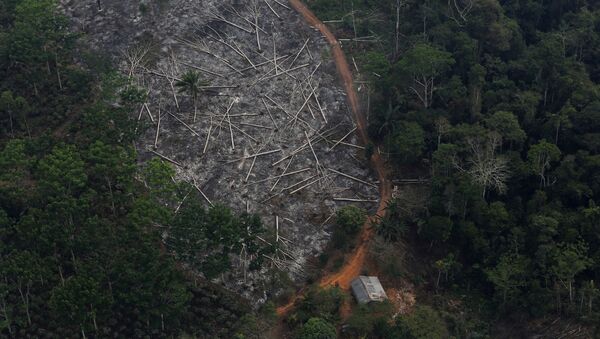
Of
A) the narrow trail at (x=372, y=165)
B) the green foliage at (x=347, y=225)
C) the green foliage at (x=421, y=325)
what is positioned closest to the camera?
the green foliage at (x=421, y=325)

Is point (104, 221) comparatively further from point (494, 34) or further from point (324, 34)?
point (494, 34)

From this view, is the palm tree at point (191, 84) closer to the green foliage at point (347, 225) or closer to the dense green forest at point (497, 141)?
the dense green forest at point (497, 141)

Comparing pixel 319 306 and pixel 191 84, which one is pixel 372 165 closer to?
pixel 319 306

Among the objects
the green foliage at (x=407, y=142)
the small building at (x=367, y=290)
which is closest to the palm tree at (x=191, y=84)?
the green foliage at (x=407, y=142)

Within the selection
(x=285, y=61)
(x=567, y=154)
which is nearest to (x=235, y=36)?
(x=285, y=61)

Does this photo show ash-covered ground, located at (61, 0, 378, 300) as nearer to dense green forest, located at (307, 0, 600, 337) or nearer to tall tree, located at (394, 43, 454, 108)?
dense green forest, located at (307, 0, 600, 337)

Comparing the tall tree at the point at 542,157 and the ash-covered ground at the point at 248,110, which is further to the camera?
the ash-covered ground at the point at 248,110

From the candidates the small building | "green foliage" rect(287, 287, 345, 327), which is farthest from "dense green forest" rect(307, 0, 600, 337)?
"green foliage" rect(287, 287, 345, 327)

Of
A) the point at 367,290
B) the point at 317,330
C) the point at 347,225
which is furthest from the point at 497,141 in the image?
the point at 317,330
